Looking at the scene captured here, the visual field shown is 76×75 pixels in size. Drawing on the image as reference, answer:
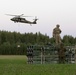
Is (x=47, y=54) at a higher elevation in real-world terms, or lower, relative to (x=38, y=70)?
higher

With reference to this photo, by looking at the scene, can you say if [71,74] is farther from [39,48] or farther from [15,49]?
[15,49]

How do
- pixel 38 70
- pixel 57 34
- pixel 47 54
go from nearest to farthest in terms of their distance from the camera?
pixel 38 70
pixel 47 54
pixel 57 34

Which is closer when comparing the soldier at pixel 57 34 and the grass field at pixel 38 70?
the grass field at pixel 38 70

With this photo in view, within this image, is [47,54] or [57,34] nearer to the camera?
[47,54]

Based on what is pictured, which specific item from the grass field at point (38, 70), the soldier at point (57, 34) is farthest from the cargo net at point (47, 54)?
the grass field at point (38, 70)

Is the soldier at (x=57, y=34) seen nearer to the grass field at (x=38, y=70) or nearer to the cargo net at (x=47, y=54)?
the cargo net at (x=47, y=54)

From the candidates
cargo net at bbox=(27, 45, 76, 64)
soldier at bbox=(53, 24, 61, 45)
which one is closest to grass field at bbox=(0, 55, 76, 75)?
cargo net at bbox=(27, 45, 76, 64)

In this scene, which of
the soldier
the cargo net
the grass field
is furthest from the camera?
the soldier

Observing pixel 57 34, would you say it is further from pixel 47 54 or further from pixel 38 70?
pixel 38 70

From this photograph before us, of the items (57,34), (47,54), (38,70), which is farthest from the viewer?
(57,34)

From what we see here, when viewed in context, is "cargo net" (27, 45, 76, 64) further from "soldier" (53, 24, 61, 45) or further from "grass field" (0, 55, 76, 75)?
"grass field" (0, 55, 76, 75)

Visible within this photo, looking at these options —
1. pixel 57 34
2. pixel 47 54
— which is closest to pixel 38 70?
pixel 47 54

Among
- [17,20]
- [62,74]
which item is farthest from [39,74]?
[17,20]

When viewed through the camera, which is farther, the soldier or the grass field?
the soldier
